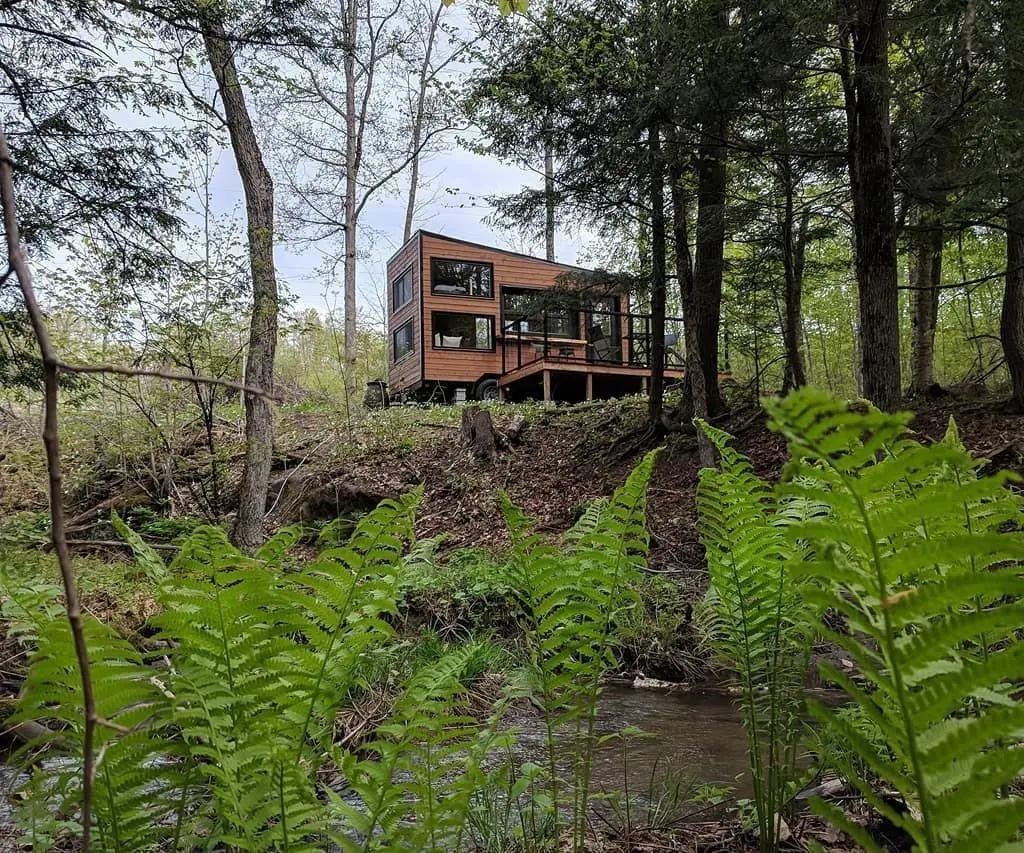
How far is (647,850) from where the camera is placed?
5.19 ft

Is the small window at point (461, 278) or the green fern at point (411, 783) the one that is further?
the small window at point (461, 278)

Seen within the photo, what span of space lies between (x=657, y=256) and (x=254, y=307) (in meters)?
4.34

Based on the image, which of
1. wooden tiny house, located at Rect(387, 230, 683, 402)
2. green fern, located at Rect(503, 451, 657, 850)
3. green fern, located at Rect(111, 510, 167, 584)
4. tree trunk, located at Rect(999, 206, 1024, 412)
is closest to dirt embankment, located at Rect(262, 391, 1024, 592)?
tree trunk, located at Rect(999, 206, 1024, 412)

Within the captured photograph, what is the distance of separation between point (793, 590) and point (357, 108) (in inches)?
805

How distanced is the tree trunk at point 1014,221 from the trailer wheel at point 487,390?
11.3m

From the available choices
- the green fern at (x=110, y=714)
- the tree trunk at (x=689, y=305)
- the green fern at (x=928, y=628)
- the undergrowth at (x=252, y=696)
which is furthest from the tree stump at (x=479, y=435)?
the green fern at (x=928, y=628)

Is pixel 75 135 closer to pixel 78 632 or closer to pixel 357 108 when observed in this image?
pixel 78 632

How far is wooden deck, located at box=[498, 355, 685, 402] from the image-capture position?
1399 centimetres

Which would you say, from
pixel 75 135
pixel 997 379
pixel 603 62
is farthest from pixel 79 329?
pixel 997 379

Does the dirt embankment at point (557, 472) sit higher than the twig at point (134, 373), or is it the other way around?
the twig at point (134, 373)

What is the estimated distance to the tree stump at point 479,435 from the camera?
895 cm

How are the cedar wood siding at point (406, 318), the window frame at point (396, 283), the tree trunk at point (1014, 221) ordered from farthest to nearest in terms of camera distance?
1. the window frame at point (396, 283)
2. the cedar wood siding at point (406, 318)
3. the tree trunk at point (1014, 221)

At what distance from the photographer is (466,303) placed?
16.5 meters

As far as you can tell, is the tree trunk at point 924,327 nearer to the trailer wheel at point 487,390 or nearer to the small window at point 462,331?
the trailer wheel at point 487,390
